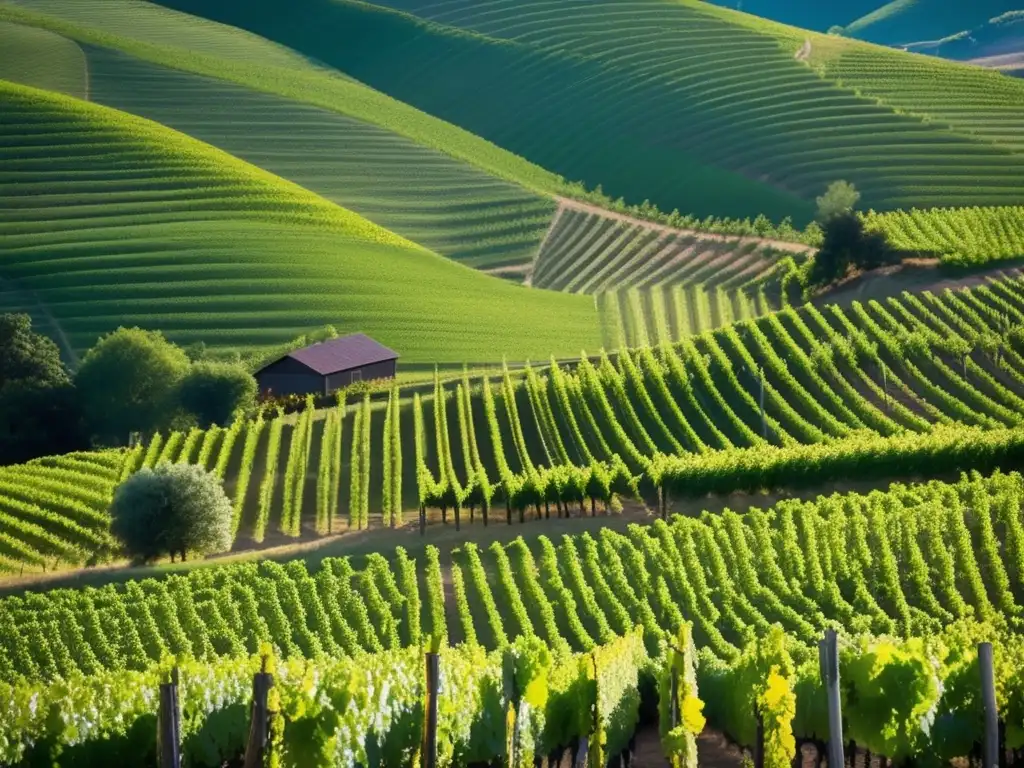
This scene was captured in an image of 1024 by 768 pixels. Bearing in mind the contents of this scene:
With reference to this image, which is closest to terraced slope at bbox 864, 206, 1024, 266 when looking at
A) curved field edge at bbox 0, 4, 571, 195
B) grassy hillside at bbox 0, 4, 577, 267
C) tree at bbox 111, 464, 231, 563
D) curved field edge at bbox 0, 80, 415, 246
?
grassy hillside at bbox 0, 4, 577, 267

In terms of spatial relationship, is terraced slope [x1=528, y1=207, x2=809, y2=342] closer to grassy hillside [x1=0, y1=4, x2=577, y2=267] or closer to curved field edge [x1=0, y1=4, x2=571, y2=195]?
grassy hillside [x1=0, y1=4, x2=577, y2=267]

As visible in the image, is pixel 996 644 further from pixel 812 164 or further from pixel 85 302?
pixel 812 164

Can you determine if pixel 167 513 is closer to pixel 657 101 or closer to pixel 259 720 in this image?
pixel 259 720

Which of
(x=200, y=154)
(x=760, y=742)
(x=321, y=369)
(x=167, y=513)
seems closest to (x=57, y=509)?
(x=167, y=513)

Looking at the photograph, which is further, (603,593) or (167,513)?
(167,513)

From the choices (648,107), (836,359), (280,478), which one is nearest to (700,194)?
(648,107)

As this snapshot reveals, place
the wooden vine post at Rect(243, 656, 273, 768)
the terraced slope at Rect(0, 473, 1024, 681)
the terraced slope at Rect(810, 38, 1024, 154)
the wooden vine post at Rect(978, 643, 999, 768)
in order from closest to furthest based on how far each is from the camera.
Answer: the wooden vine post at Rect(243, 656, 273, 768) < the wooden vine post at Rect(978, 643, 999, 768) < the terraced slope at Rect(0, 473, 1024, 681) < the terraced slope at Rect(810, 38, 1024, 154)

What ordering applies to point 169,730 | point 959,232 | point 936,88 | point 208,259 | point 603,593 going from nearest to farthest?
point 169,730
point 603,593
point 959,232
point 208,259
point 936,88
